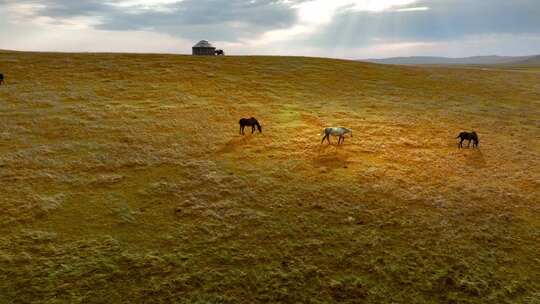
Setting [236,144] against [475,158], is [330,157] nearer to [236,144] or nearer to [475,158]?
[236,144]

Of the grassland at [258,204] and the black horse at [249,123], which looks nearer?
the grassland at [258,204]

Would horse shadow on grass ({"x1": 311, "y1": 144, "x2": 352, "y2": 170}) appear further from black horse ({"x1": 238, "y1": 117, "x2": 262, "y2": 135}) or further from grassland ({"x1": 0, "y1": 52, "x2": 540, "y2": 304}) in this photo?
black horse ({"x1": 238, "y1": 117, "x2": 262, "y2": 135})

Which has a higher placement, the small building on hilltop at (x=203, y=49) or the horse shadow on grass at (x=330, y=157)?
the small building on hilltop at (x=203, y=49)

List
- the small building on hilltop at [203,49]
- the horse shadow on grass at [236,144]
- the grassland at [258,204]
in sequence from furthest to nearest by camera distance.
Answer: the small building on hilltop at [203,49] < the horse shadow on grass at [236,144] < the grassland at [258,204]

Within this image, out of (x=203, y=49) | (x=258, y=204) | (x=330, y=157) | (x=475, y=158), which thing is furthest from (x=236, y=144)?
(x=203, y=49)

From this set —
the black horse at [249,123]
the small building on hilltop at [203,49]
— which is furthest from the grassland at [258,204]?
the small building on hilltop at [203,49]

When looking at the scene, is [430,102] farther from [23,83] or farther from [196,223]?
[23,83]

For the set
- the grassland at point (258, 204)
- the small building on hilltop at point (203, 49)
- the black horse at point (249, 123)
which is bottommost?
the grassland at point (258, 204)

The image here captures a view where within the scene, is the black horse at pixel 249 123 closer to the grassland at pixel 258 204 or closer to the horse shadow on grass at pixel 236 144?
→ the grassland at pixel 258 204

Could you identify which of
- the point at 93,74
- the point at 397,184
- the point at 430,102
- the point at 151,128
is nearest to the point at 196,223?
the point at 397,184
